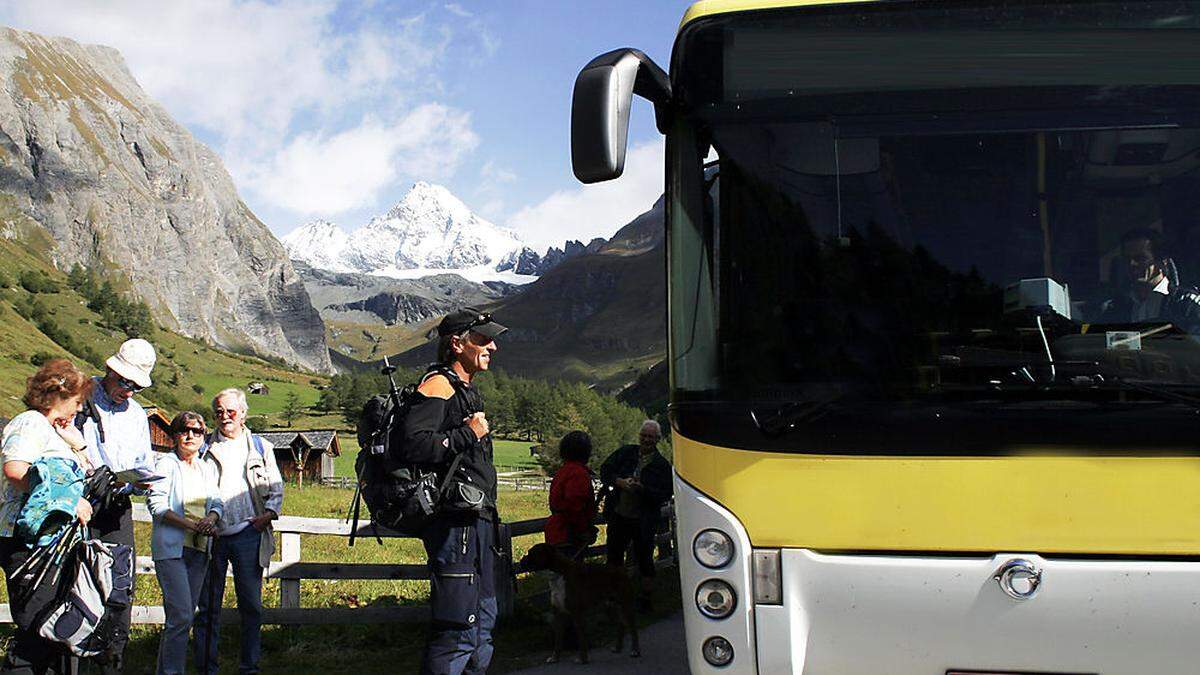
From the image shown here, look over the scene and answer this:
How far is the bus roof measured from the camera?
4691mm

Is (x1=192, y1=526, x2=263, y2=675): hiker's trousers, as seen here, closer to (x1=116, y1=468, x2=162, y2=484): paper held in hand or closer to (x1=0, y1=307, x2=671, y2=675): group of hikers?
(x1=0, y1=307, x2=671, y2=675): group of hikers

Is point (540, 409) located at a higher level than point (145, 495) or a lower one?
higher

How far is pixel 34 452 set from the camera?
561 cm

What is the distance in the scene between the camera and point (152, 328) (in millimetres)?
168875

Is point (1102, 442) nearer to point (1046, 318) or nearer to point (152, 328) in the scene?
point (1046, 318)

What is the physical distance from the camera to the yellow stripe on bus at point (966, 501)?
3955 millimetres

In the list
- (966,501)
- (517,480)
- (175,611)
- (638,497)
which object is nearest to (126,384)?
(175,611)

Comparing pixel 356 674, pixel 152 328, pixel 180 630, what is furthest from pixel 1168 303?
pixel 152 328

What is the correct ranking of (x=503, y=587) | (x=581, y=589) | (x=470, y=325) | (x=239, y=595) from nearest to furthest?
1. (x=470, y=325)
2. (x=239, y=595)
3. (x=581, y=589)
4. (x=503, y=587)

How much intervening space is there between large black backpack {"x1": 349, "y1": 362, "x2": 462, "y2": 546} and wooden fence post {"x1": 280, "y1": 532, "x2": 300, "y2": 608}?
414 centimetres

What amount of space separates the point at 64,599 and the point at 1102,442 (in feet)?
16.1

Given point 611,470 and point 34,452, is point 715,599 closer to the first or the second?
point 34,452

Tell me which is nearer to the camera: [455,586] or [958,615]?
[958,615]

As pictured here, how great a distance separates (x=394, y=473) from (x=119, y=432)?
2.29 metres
